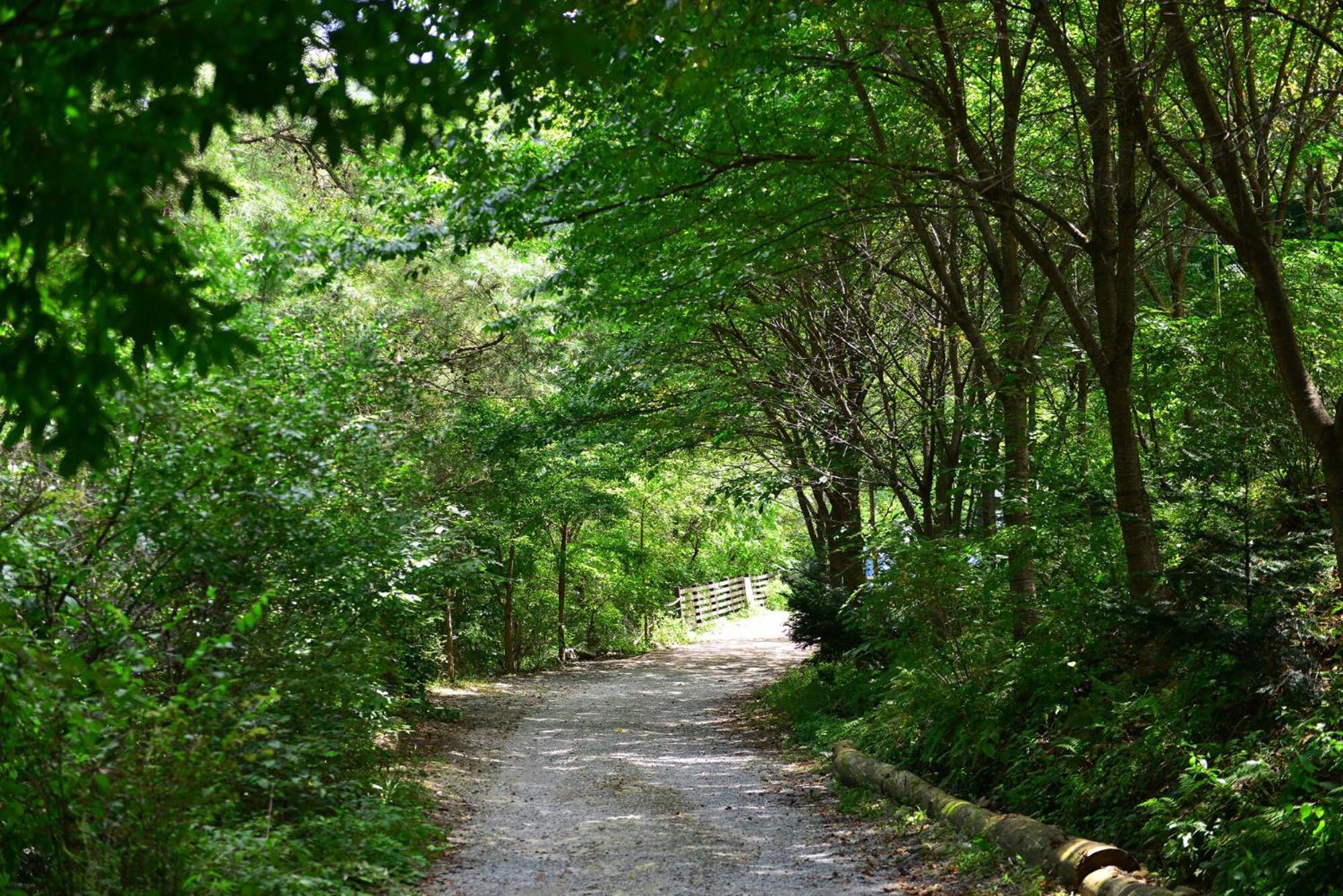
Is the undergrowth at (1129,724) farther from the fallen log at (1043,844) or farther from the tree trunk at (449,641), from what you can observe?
the tree trunk at (449,641)

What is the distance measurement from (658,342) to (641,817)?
6.41 m

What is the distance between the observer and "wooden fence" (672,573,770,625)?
29125 mm

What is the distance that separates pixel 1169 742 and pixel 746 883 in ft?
8.42

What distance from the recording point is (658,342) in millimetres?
13055

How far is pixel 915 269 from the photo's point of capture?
1302 cm

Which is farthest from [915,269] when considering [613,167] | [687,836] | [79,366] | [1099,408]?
[79,366]

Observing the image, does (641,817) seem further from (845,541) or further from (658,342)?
(845,541)

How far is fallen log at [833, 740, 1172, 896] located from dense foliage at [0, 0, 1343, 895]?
11.4 inches

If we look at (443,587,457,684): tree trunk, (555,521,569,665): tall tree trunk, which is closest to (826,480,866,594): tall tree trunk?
(443,587,457,684): tree trunk

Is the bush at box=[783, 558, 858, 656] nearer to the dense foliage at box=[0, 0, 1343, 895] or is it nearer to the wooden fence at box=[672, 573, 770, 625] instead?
the dense foliage at box=[0, 0, 1343, 895]

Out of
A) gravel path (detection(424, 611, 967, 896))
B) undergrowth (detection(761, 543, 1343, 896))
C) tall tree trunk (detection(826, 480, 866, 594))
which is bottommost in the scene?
gravel path (detection(424, 611, 967, 896))

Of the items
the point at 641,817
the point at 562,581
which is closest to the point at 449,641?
the point at 562,581

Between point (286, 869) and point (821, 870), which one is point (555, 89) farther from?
point (821, 870)

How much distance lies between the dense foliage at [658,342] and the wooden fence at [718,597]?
54.1ft
